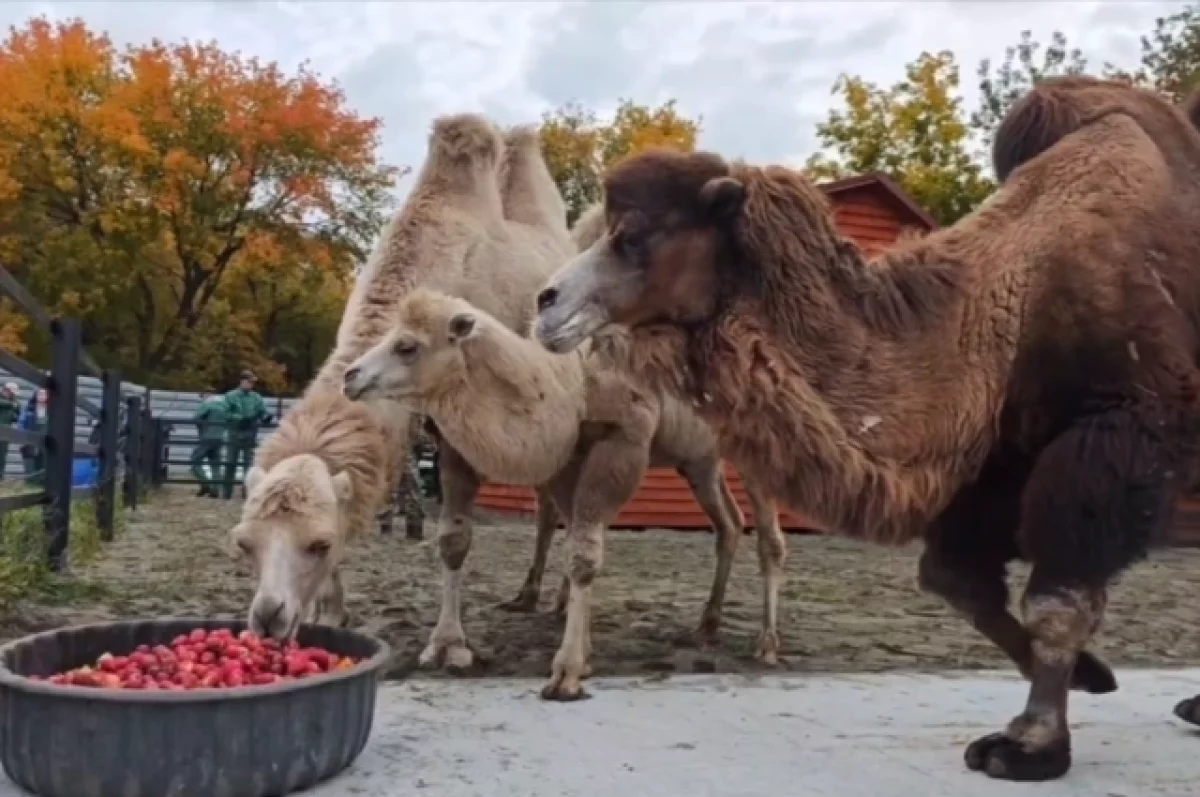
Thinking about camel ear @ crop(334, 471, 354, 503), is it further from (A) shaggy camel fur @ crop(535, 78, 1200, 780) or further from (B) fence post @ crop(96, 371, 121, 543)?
(B) fence post @ crop(96, 371, 121, 543)

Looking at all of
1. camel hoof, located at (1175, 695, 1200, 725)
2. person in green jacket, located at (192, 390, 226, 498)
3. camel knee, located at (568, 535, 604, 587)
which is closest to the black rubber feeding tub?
camel knee, located at (568, 535, 604, 587)

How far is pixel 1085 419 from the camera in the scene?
436cm

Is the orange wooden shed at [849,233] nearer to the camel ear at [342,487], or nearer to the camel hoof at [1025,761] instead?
the camel ear at [342,487]

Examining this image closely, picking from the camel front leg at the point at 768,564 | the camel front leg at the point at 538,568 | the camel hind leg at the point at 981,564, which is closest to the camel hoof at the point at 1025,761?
the camel hind leg at the point at 981,564

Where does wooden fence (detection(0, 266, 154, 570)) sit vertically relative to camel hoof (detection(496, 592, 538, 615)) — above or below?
above

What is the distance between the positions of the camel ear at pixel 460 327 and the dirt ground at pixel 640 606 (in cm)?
161

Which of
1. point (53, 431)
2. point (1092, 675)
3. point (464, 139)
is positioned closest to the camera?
point (1092, 675)

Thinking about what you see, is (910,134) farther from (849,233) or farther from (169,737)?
(169,737)

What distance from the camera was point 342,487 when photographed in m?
5.77

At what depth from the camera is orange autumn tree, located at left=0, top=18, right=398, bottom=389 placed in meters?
37.2

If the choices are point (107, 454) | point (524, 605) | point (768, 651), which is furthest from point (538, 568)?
point (107, 454)

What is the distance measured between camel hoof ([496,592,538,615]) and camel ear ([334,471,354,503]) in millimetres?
2844

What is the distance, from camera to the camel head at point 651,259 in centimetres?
420

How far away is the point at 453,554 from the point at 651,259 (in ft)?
9.84
